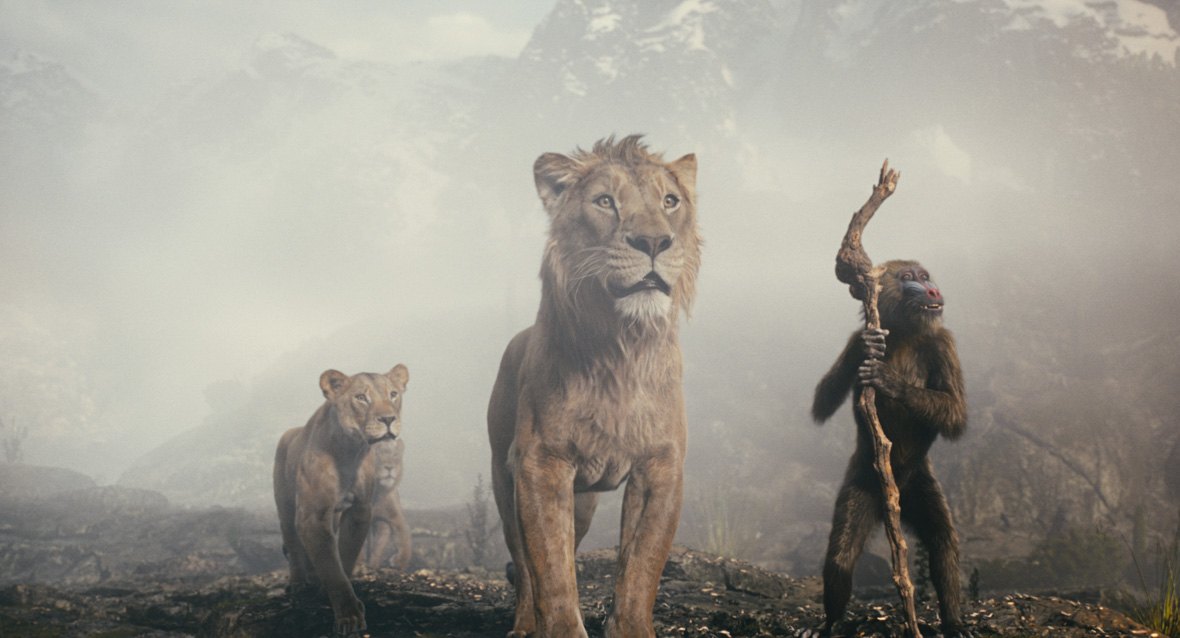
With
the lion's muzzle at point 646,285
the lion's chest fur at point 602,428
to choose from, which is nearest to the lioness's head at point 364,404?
the lion's chest fur at point 602,428

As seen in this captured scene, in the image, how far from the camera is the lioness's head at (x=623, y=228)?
375 cm

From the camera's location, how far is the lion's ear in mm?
4191

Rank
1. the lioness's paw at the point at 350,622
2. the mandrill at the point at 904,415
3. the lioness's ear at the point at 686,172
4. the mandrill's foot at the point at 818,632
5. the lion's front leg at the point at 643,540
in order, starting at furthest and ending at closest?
the lioness's paw at the point at 350,622
the mandrill's foot at the point at 818,632
the lioness's ear at the point at 686,172
the mandrill at the point at 904,415
the lion's front leg at the point at 643,540

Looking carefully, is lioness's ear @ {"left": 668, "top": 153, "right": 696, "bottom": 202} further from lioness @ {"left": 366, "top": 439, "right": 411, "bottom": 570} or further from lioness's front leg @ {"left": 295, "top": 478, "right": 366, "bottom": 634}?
lioness @ {"left": 366, "top": 439, "right": 411, "bottom": 570}

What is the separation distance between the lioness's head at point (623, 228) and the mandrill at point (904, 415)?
1.14m

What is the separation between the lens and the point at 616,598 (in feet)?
12.6

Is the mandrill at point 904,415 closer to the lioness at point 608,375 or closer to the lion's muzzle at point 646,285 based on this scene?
the lioness at point 608,375

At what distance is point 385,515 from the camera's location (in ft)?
39.1

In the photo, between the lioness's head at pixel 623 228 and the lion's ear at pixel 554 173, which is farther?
the lion's ear at pixel 554 173

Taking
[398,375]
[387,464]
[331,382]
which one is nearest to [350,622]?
[331,382]

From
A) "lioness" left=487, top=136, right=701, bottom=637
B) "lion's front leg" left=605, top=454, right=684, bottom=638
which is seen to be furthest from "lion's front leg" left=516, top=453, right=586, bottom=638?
"lion's front leg" left=605, top=454, right=684, bottom=638

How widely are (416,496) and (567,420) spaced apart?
3412cm

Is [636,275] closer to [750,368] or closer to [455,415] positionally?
[750,368]

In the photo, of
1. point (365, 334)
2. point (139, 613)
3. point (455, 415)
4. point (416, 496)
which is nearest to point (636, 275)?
point (139, 613)
